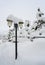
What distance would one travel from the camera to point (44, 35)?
5.50 metres

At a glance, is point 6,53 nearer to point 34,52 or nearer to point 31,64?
point 34,52

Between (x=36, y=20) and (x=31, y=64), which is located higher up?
(x=36, y=20)

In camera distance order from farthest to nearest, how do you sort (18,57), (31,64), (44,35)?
(44,35) → (18,57) → (31,64)

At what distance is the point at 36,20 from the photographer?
577cm

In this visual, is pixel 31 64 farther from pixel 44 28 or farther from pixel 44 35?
pixel 44 28

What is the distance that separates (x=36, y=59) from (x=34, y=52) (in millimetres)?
601

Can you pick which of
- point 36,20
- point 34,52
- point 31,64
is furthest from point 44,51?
point 36,20

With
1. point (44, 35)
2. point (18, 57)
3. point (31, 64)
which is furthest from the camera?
point (44, 35)

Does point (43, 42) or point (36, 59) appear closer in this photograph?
point (36, 59)

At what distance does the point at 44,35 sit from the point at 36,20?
2.17 feet

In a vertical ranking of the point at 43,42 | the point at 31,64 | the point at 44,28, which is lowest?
the point at 31,64

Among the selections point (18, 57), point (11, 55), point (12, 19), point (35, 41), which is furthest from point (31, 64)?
point (35, 41)

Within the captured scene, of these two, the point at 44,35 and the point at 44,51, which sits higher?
the point at 44,35

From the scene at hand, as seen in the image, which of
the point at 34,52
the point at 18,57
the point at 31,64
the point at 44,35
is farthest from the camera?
the point at 44,35
